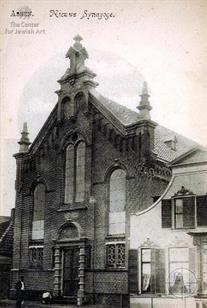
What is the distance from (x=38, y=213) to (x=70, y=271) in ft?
5.81

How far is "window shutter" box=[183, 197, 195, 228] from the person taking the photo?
10.8 metres

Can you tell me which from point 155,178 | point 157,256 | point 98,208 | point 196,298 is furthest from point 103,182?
point 196,298

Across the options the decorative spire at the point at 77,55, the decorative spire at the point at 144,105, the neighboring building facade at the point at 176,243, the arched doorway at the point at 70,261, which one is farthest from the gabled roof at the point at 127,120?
the arched doorway at the point at 70,261

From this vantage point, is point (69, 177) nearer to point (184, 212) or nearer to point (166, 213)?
point (166, 213)

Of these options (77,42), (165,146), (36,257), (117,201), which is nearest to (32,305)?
(36,257)

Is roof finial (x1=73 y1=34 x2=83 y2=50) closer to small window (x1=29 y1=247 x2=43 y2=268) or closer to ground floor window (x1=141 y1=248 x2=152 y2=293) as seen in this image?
ground floor window (x1=141 y1=248 x2=152 y2=293)

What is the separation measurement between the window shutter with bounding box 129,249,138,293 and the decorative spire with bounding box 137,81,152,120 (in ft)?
9.70

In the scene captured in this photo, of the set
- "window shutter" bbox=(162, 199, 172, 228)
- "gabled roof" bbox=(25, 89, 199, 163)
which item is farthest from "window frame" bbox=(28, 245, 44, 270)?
"window shutter" bbox=(162, 199, 172, 228)

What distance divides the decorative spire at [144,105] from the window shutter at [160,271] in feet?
9.69

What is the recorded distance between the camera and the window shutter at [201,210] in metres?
10.5

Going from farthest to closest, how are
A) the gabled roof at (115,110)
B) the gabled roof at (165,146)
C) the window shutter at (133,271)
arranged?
the gabled roof at (115,110)
the gabled roof at (165,146)
the window shutter at (133,271)

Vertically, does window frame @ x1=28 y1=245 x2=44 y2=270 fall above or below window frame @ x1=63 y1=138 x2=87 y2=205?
below

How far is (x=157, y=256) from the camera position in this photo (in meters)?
11.4

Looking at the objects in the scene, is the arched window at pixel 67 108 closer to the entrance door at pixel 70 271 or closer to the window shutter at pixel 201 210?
the entrance door at pixel 70 271
